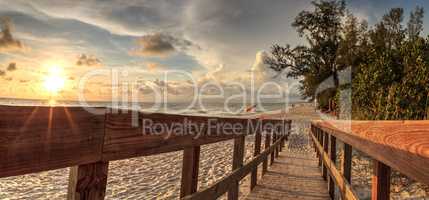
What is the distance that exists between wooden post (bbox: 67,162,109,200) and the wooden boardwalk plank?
12.7 feet

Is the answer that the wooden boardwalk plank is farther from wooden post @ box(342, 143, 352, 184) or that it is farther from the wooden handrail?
wooden post @ box(342, 143, 352, 184)

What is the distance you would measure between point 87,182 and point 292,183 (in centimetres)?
519

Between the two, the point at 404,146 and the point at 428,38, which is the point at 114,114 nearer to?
the point at 404,146

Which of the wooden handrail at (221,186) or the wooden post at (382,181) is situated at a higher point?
the wooden post at (382,181)

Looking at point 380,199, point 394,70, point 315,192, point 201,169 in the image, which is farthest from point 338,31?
point 380,199

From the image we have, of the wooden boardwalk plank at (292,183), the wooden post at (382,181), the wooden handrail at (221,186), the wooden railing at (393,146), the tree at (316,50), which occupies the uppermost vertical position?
the tree at (316,50)

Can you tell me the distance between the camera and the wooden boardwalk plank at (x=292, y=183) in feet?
16.9

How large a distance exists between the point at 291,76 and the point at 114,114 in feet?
110

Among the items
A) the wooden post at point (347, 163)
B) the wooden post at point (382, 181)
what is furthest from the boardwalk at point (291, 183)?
the wooden post at point (382, 181)

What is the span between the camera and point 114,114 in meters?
1.47

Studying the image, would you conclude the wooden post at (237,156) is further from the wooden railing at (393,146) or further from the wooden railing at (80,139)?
the wooden railing at (80,139)

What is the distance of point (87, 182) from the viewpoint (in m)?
1.32

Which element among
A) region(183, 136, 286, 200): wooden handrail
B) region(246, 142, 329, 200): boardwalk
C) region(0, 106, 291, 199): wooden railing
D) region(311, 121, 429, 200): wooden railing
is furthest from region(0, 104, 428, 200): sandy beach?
region(0, 106, 291, 199): wooden railing

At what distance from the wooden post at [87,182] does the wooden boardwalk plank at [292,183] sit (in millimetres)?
3886
